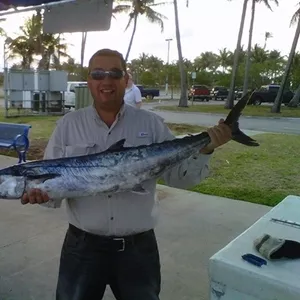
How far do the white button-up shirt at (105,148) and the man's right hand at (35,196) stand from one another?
0.67 feet

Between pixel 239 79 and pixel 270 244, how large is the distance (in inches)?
2371

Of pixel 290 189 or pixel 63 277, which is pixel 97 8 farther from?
pixel 290 189

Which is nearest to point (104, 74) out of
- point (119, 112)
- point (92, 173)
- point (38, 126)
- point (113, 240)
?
point (119, 112)

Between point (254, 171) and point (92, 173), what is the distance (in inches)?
263

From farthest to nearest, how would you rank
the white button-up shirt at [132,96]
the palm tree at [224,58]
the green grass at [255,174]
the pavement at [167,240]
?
the palm tree at [224,58] → the white button-up shirt at [132,96] → the green grass at [255,174] → the pavement at [167,240]

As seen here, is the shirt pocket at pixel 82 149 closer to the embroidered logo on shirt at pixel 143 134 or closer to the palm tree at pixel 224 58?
the embroidered logo on shirt at pixel 143 134

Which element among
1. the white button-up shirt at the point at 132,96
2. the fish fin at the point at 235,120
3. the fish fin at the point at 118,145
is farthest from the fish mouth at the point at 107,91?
the white button-up shirt at the point at 132,96

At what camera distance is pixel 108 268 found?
2330 mm

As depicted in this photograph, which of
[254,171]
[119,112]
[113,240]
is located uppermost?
[119,112]

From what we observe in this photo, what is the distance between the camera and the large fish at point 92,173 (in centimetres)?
212

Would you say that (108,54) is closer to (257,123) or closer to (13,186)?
(13,186)

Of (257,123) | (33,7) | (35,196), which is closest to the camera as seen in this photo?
(35,196)

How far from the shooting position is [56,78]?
19594 mm

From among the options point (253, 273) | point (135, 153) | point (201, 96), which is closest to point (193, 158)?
point (135, 153)
